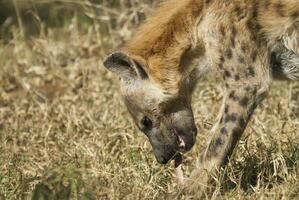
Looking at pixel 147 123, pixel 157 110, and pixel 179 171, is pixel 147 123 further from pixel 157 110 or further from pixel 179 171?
pixel 179 171

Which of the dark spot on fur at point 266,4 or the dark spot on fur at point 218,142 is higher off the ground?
the dark spot on fur at point 266,4

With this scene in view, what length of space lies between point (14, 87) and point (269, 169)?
3.98 meters

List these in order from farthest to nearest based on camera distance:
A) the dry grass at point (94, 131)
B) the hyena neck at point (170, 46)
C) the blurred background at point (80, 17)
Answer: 1. the blurred background at point (80, 17)
2. the hyena neck at point (170, 46)
3. the dry grass at point (94, 131)

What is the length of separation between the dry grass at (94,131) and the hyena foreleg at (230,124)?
0.13 metres

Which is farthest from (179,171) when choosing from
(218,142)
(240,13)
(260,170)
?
(240,13)

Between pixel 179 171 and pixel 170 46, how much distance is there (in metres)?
0.95

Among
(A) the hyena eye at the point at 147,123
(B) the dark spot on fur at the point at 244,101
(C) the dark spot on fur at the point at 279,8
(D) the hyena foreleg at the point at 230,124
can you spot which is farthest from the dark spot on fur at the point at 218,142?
(C) the dark spot on fur at the point at 279,8

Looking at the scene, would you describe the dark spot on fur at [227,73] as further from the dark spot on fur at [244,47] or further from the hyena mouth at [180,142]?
the hyena mouth at [180,142]

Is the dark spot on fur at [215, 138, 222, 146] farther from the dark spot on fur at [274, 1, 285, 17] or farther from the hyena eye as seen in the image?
the dark spot on fur at [274, 1, 285, 17]

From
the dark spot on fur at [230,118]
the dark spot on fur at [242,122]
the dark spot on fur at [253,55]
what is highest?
the dark spot on fur at [253,55]

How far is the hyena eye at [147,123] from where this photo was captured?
7211 mm

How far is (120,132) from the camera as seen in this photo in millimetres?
8086

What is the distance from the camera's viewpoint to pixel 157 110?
Answer: 7176 mm

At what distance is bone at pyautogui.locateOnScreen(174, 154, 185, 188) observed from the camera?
6699 mm
